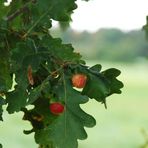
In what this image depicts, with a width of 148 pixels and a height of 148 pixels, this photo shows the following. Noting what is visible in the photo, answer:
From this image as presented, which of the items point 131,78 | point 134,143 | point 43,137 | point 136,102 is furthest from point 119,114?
point 43,137

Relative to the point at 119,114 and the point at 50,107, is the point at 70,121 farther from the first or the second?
the point at 119,114

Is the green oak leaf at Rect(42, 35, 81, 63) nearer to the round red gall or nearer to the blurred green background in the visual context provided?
the round red gall

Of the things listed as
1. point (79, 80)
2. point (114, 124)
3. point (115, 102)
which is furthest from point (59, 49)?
point (115, 102)

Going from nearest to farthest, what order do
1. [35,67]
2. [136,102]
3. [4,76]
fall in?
1. [35,67]
2. [4,76]
3. [136,102]

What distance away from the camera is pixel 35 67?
1850 mm

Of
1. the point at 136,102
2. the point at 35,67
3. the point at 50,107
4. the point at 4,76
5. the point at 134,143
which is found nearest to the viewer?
the point at 35,67

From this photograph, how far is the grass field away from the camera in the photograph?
14.7 m

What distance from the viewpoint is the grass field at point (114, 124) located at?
A: 14707 mm

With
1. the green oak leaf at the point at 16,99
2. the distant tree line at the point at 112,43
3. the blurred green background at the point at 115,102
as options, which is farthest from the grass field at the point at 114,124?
the green oak leaf at the point at 16,99

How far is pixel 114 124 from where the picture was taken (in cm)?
1825

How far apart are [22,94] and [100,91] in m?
0.25

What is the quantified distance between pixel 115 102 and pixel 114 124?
3.72 m

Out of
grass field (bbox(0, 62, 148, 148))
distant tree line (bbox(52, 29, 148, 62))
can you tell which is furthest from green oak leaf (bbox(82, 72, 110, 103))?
distant tree line (bbox(52, 29, 148, 62))

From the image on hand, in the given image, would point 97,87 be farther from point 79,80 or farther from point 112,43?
point 112,43
